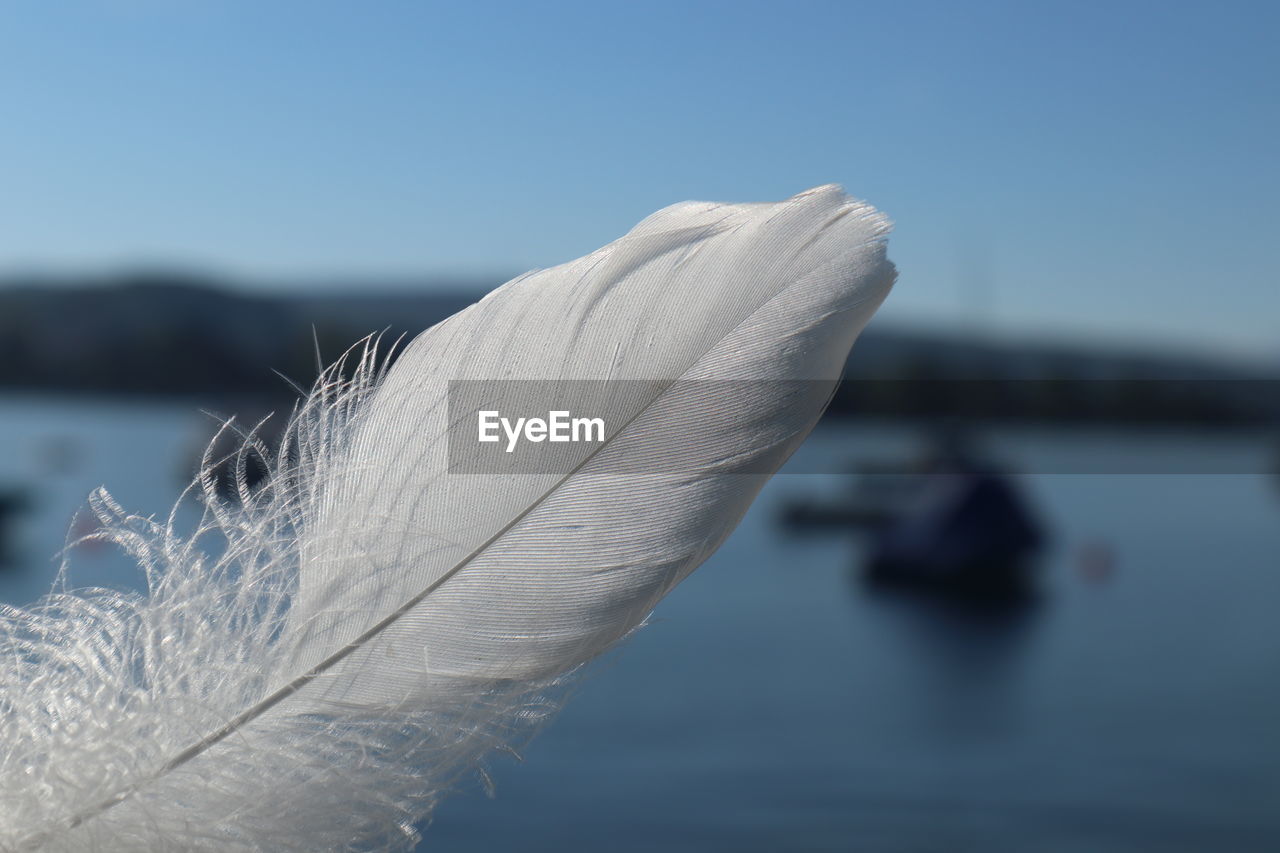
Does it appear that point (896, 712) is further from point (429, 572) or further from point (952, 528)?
point (429, 572)

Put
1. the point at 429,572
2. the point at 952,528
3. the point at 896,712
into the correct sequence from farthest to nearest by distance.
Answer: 1. the point at 952,528
2. the point at 896,712
3. the point at 429,572

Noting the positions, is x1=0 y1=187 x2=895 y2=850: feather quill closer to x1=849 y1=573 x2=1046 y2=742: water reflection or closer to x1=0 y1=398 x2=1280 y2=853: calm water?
x1=0 y1=398 x2=1280 y2=853: calm water

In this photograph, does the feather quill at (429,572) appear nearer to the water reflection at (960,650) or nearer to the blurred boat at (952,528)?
the water reflection at (960,650)

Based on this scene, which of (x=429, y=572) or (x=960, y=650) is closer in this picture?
(x=429, y=572)

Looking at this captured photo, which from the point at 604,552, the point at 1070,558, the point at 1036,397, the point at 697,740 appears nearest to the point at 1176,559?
the point at 1070,558

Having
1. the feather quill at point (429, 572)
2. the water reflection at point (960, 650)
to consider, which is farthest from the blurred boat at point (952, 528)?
the feather quill at point (429, 572)

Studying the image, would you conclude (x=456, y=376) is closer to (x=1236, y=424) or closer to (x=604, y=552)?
(x=604, y=552)

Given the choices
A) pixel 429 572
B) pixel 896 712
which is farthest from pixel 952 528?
pixel 429 572

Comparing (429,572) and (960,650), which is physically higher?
(429,572)
